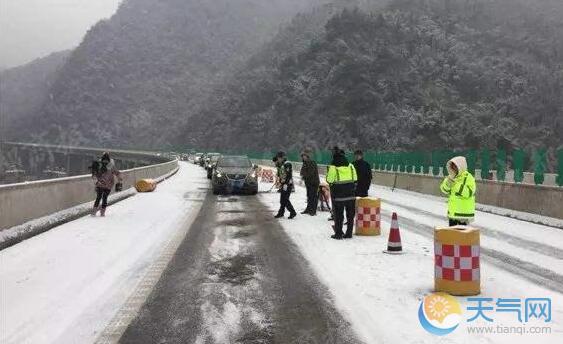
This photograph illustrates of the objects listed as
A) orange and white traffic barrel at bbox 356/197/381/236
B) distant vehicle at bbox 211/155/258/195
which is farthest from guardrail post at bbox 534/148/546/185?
distant vehicle at bbox 211/155/258/195

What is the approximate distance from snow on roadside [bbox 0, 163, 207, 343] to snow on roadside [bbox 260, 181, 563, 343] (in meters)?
2.65

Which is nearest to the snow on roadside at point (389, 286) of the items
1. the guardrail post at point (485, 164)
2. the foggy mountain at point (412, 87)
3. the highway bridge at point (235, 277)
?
the highway bridge at point (235, 277)

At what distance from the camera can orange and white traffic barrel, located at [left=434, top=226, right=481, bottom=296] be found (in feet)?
23.4

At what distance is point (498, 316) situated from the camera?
20.7 ft

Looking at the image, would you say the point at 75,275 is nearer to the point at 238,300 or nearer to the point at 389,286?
the point at 238,300

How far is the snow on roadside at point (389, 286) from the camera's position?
5.63 metres

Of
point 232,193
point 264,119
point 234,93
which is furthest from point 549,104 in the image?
point 232,193

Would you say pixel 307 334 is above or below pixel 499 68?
below

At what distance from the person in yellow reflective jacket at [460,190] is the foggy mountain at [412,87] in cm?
7388

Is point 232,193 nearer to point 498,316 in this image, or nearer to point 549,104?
point 498,316

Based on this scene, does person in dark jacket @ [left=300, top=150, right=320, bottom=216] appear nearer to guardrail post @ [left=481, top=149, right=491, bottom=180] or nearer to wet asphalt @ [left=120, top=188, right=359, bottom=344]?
wet asphalt @ [left=120, top=188, right=359, bottom=344]

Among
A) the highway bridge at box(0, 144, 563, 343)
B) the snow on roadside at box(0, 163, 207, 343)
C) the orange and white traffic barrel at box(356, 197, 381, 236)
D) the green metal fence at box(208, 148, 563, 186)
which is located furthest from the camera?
the green metal fence at box(208, 148, 563, 186)

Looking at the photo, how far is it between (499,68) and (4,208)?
331 feet

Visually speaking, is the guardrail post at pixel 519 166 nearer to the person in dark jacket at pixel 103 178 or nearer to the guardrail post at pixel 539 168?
the guardrail post at pixel 539 168
